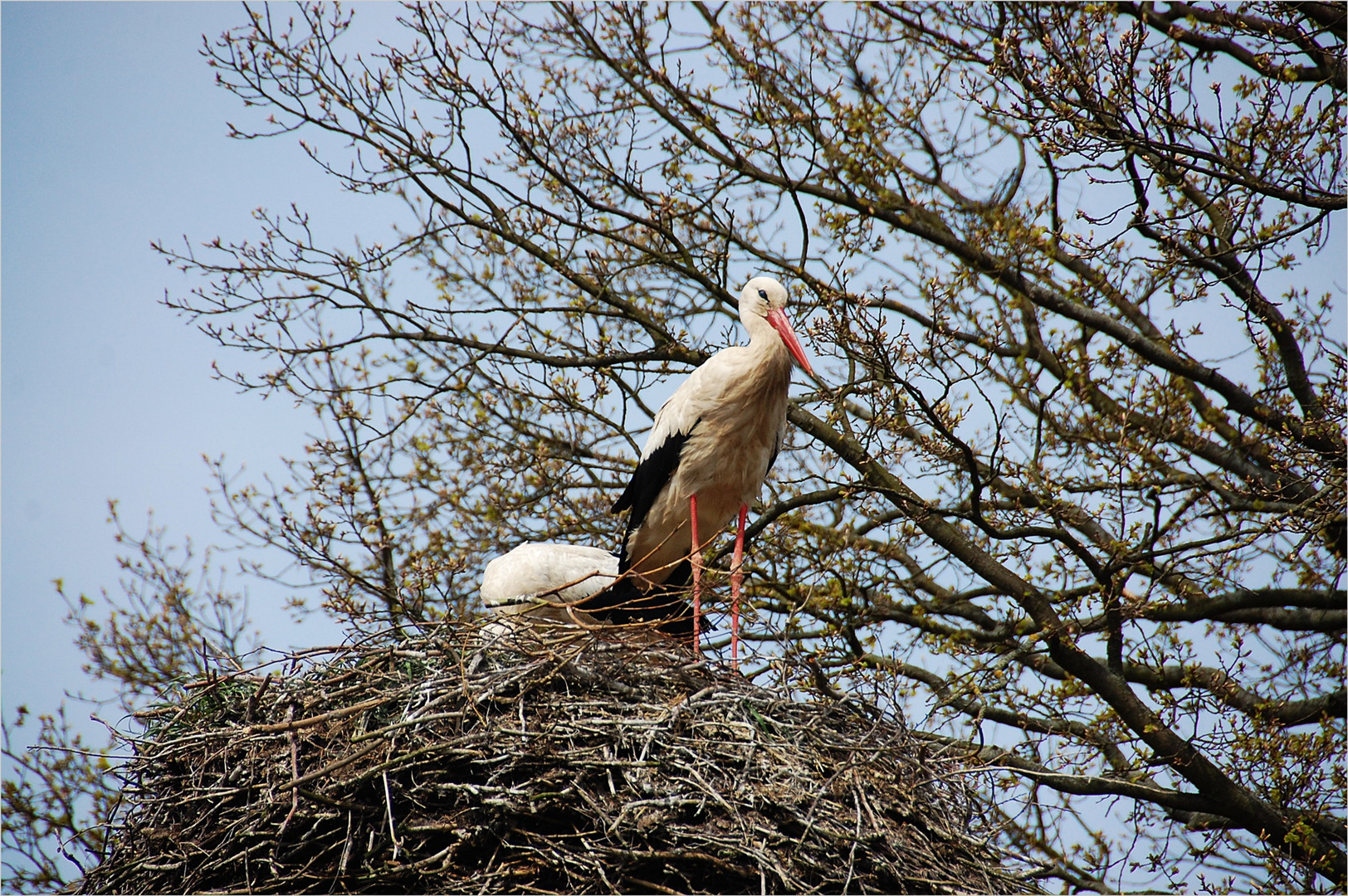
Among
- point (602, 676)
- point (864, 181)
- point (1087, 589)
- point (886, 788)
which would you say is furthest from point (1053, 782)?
point (864, 181)

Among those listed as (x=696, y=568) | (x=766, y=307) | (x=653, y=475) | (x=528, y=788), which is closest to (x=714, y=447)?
(x=653, y=475)

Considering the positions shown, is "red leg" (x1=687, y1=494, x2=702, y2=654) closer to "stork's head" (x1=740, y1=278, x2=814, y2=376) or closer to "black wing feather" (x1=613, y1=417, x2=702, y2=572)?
"black wing feather" (x1=613, y1=417, x2=702, y2=572)

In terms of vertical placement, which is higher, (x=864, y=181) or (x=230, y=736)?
(x=864, y=181)

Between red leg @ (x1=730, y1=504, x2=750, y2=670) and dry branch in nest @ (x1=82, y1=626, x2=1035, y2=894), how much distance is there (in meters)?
0.46

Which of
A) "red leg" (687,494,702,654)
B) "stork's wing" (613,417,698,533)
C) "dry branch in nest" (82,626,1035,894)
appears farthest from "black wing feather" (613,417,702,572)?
"dry branch in nest" (82,626,1035,894)

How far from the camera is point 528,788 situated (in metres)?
3.25

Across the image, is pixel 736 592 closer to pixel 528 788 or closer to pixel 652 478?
pixel 652 478

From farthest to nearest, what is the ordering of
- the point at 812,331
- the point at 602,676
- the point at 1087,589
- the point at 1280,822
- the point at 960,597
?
the point at 960,597 → the point at 1087,589 → the point at 1280,822 → the point at 812,331 → the point at 602,676

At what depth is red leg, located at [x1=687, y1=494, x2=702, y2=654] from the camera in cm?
474

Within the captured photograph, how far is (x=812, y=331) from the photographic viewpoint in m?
5.28

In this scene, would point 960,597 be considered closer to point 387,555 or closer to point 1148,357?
point 1148,357

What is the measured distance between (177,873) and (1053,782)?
4181 millimetres

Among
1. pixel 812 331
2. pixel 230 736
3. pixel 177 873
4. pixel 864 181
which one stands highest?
pixel 864 181

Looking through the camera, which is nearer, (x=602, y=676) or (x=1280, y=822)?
(x=602, y=676)
